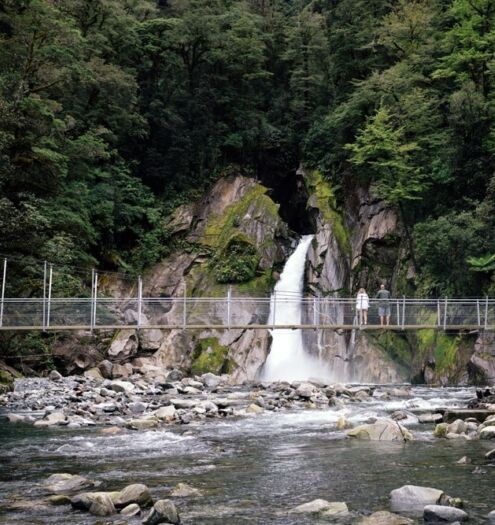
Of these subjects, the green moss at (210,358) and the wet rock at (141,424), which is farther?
the green moss at (210,358)

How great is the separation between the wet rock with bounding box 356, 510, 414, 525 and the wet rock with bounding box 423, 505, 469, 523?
0.26 metres

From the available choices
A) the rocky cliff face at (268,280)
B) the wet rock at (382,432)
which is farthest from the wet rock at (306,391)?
the wet rock at (382,432)

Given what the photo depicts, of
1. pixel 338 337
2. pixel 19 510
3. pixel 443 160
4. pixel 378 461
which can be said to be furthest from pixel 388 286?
pixel 19 510

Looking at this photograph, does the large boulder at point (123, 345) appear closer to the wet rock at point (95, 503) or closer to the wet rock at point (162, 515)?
the wet rock at point (95, 503)

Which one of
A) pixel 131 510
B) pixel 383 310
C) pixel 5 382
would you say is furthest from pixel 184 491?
pixel 5 382

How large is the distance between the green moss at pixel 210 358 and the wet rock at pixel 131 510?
71.2 ft

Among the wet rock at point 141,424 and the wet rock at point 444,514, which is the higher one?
the wet rock at point 444,514

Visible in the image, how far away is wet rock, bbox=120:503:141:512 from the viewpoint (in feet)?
25.0

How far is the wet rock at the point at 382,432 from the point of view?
1264cm

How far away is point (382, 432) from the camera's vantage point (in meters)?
12.8

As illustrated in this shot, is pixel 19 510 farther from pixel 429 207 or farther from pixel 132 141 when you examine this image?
pixel 132 141

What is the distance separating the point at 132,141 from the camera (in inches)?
1564

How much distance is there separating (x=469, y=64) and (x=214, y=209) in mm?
15312

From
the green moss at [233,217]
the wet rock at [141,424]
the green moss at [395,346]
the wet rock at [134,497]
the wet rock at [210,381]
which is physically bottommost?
the wet rock at [210,381]
